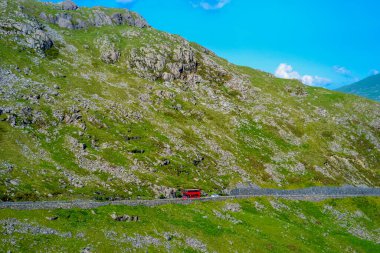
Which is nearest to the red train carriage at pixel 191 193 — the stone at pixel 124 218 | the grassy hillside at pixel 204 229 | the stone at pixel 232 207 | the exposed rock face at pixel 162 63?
the grassy hillside at pixel 204 229

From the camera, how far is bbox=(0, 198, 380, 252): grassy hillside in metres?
48.0

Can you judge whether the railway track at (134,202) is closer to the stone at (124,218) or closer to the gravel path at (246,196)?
the gravel path at (246,196)

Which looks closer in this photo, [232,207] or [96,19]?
[232,207]

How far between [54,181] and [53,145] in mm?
15896

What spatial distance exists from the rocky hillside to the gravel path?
5.93 metres

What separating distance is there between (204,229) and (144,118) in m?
56.7

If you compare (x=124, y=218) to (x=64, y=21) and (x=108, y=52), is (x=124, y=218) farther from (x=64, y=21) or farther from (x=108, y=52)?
(x=64, y=21)

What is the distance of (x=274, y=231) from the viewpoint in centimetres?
7056

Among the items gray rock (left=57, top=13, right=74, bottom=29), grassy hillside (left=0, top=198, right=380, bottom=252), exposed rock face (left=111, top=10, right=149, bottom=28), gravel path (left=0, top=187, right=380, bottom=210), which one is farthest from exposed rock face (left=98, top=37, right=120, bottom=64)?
grassy hillside (left=0, top=198, right=380, bottom=252)

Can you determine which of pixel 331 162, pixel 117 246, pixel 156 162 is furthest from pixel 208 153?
pixel 117 246

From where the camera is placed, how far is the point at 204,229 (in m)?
63.3

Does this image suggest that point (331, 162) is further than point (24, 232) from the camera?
Yes

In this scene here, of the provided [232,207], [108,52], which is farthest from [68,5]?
[232,207]

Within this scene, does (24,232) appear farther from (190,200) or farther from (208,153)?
(208,153)
